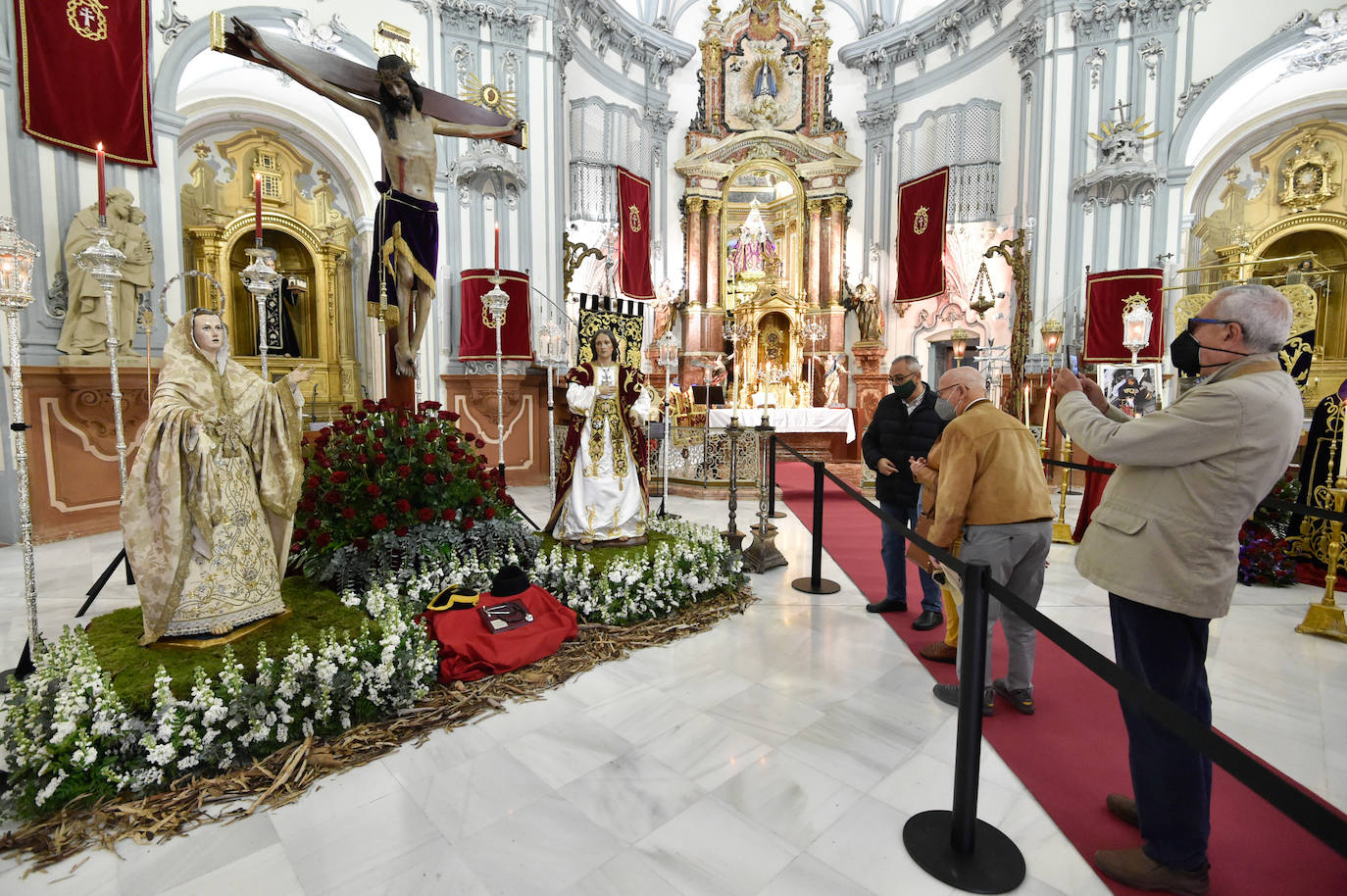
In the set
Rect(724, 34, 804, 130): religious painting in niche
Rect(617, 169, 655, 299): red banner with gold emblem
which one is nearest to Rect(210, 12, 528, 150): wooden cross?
Rect(617, 169, 655, 299): red banner with gold emblem

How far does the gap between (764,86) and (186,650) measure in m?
14.8

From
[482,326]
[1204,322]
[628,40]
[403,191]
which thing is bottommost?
[1204,322]

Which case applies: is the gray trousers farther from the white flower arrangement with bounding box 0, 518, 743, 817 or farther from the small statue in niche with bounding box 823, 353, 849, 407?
the small statue in niche with bounding box 823, 353, 849, 407

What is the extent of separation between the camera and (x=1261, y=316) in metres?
1.86

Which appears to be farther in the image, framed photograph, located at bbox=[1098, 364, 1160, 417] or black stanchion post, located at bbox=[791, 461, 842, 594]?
framed photograph, located at bbox=[1098, 364, 1160, 417]

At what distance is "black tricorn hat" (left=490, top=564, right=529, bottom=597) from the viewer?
391 cm

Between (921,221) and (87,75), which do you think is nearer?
(87,75)

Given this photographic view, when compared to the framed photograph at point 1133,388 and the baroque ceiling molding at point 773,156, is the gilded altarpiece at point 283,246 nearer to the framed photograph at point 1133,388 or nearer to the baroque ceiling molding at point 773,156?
the baroque ceiling molding at point 773,156

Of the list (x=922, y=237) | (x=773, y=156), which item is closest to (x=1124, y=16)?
(x=922, y=237)

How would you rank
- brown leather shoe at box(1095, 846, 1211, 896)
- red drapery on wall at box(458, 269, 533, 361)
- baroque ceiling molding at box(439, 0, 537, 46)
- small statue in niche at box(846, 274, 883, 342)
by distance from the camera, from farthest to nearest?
1. small statue in niche at box(846, 274, 883, 342)
2. red drapery on wall at box(458, 269, 533, 361)
3. baroque ceiling molding at box(439, 0, 537, 46)
4. brown leather shoe at box(1095, 846, 1211, 896)

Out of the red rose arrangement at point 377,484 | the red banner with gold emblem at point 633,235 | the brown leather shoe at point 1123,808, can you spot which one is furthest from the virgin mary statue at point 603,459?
the red banner with gold emblem at point 633,235

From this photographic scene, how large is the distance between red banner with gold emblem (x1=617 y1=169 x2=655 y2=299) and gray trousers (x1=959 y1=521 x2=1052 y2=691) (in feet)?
34.8

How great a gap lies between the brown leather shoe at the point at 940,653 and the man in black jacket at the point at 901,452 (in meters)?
0.47

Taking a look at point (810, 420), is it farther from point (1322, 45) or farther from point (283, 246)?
point (283, 246)
